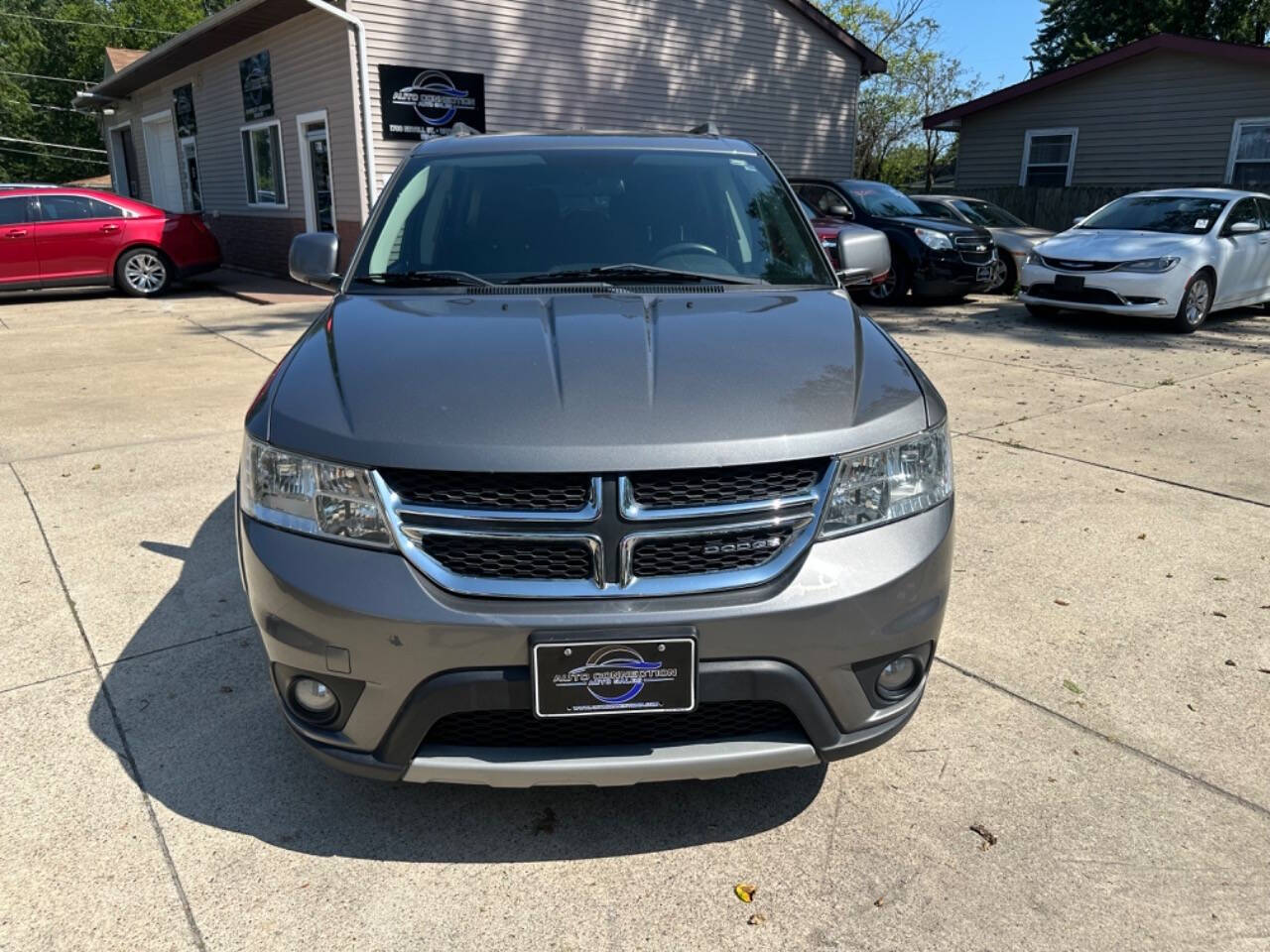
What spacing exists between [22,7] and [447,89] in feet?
205

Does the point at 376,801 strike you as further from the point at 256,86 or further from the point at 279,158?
the point at 256,86

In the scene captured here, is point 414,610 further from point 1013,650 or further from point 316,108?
point 316,108

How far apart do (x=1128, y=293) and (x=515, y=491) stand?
9654 millimetres

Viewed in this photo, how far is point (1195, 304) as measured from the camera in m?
10.1

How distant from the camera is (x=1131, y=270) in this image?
9.79m

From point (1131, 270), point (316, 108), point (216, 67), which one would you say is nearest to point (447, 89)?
point (316, 108)

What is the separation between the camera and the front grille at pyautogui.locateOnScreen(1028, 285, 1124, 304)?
9.93m

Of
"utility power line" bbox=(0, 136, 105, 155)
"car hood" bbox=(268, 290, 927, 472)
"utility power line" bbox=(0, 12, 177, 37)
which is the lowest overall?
"car hood" bbox=(268, 290, 927, 472)

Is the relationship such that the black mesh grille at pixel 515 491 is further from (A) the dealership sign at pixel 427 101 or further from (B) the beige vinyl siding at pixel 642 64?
(B) the beige vinyl siding at pixel 642 64

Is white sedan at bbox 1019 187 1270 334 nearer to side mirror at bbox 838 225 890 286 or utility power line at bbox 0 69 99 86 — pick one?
side mirror at bbox 838 225 890 286

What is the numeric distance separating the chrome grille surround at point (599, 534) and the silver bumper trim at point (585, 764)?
1.16 ft

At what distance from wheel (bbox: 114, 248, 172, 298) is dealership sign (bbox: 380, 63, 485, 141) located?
3872mm

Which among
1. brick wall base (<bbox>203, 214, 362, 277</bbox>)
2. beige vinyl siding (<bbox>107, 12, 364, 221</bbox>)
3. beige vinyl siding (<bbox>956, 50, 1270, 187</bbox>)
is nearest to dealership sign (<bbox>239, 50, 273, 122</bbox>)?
beige vinyl siding (<bbox>107, 12, 364, 221</bbox>)

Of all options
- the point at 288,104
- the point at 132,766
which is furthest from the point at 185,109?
the point at 132,766
